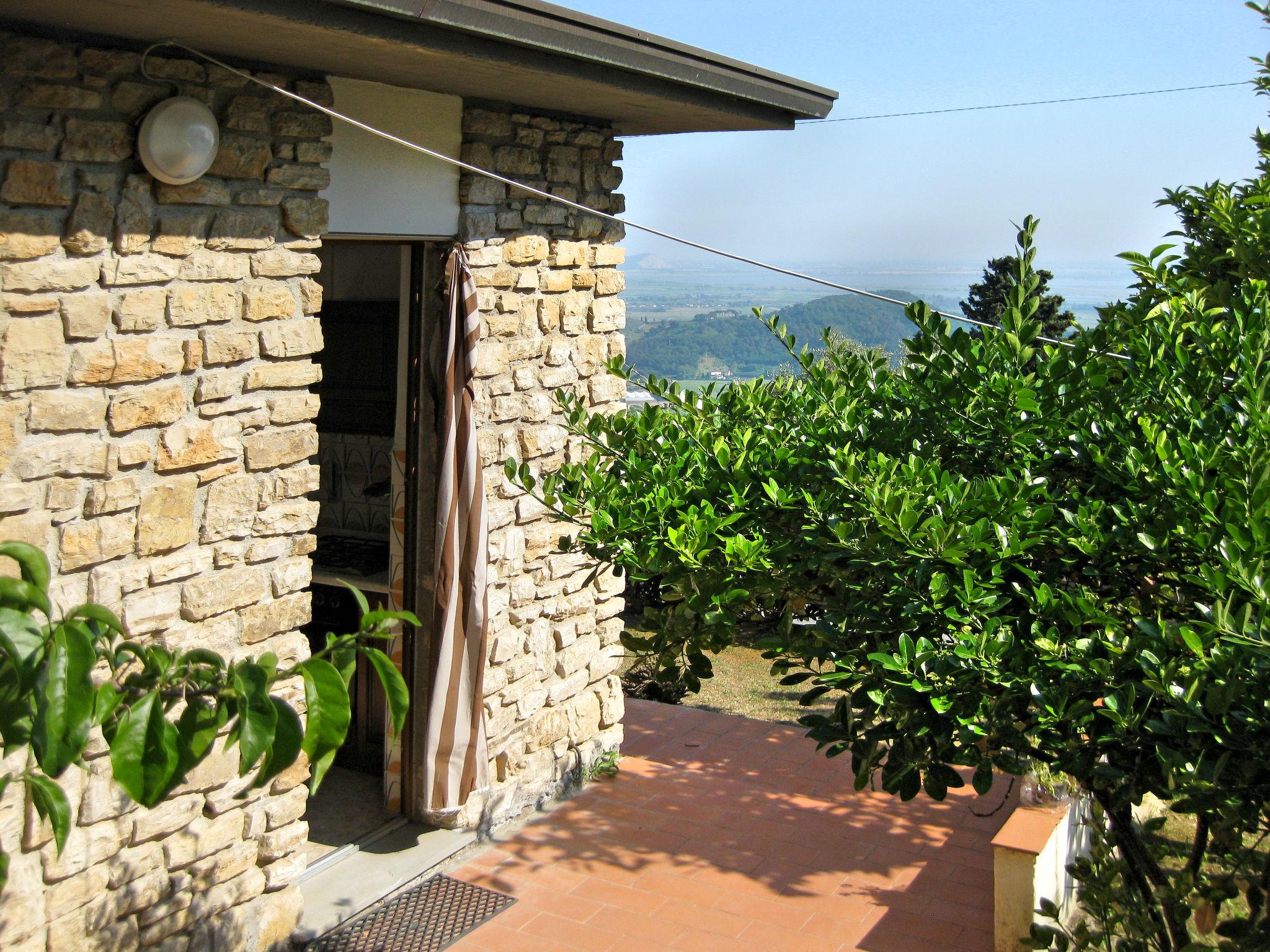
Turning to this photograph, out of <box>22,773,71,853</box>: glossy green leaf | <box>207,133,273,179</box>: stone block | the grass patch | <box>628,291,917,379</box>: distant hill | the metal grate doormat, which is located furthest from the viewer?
<box>628,291,917,379</box>: distant hill

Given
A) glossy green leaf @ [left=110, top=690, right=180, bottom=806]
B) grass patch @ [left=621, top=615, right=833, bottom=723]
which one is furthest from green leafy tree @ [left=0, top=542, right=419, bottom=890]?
grass patch @ [left=621, top=615, right=833, bottom=723]

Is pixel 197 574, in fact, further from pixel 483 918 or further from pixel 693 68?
pixel 693 68

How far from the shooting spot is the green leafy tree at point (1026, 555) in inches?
88.4

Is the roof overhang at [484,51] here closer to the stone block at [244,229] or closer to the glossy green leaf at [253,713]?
the stone block at [244,229]

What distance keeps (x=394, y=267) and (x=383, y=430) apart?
97 centimetres

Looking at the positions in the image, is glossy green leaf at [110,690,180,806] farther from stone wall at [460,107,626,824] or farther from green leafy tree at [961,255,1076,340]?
green leafy tree at [961,255,1076,340]

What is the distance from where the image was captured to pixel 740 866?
532cm

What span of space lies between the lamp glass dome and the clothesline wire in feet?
0.50

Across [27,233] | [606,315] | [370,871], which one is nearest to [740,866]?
[370,871]

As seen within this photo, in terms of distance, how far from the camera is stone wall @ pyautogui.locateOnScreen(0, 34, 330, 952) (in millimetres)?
3244

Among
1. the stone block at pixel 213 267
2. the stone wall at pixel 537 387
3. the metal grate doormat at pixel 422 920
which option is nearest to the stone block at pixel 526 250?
the stone wall at pixel 537 387

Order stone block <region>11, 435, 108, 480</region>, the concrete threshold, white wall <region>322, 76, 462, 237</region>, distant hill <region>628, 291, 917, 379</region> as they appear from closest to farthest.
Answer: stone block <region>11, 435, 108, 480</region>, white wall <region>322, 76, 462, 237</region>, the concrete threshold, distant hill <region>628, 291, 917, 379</region>

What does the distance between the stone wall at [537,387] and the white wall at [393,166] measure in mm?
114

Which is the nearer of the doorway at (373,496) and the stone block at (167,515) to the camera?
the stone block at (167,515)
